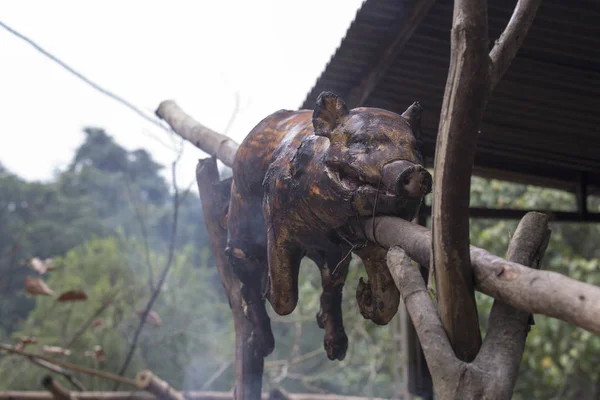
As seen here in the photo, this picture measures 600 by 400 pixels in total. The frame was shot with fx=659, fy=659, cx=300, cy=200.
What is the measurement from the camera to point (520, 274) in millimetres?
1188

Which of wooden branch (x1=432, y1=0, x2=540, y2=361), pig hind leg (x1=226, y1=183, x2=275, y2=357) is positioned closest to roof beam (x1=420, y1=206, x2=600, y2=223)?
pig hind leg (x1=226, y1=183, x2=275, y2=357)

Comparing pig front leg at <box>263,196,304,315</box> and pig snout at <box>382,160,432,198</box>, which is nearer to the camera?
pig snout at <box>382,160,432,198</box>

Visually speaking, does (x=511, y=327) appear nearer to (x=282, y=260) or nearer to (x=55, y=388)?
(x=282, y=260)

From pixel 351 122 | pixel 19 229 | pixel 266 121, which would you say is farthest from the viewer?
pixel 19 229

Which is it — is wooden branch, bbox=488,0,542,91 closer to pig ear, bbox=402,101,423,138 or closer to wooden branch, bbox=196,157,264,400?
pig ear, bbox=402,101,423,138

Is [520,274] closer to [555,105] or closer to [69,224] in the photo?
[555,105]

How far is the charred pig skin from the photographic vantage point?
1.71 m

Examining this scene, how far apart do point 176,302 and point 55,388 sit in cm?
656

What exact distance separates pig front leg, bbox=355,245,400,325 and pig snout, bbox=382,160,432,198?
321mm

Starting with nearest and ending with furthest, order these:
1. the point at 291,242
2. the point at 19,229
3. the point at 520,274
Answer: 1. the point at 520,274
2. the point at 291,242
3. the point at 19,229

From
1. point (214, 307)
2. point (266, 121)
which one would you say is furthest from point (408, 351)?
point (214, 307)

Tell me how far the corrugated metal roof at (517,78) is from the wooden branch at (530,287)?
4.19ft

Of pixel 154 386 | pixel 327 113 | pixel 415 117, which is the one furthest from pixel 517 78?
pixel 154 386

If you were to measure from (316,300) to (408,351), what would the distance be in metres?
3.22
